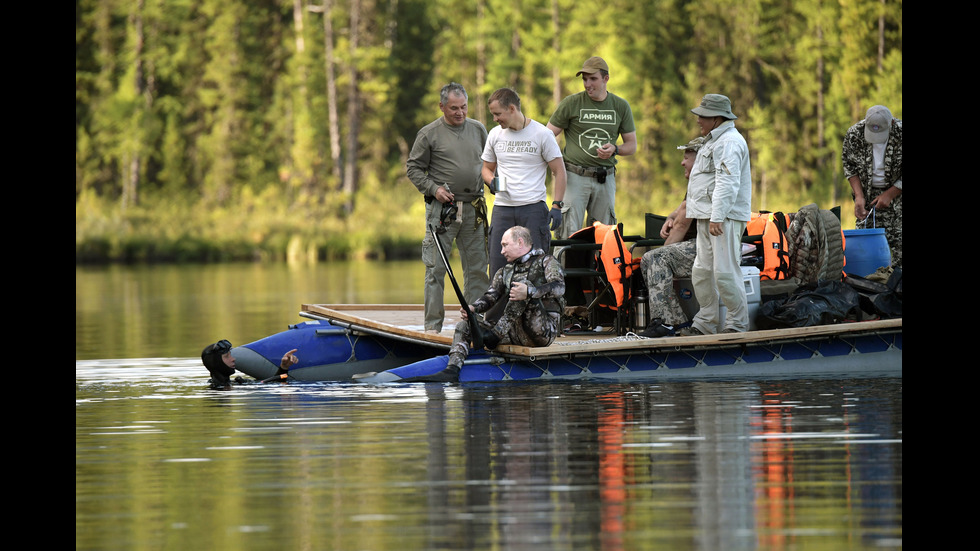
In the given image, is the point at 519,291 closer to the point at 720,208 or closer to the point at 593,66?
the point at 720,208

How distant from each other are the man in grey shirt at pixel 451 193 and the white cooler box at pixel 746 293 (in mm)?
1495

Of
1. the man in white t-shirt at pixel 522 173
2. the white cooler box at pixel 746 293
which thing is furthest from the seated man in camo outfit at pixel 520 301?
the white cooler box at pixel 746 293

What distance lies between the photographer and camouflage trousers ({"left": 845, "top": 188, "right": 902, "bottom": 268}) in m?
11.3

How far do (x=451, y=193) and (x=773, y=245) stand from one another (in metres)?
2.41

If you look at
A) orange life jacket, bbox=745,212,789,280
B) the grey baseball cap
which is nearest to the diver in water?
orange life jacket, bbox=745,212,789,280

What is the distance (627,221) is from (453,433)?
3260cm

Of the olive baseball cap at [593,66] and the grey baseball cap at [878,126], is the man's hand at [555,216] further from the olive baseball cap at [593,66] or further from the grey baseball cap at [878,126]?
the grey baseball cap at [878,126]

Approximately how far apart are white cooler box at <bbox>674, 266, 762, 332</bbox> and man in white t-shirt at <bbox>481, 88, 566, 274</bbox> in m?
0.99

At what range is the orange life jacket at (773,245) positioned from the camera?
35.2 ft

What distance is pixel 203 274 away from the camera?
30953 millimetres

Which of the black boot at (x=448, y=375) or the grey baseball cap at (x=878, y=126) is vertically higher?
the grey baseball cap at (x=878, y=126)
